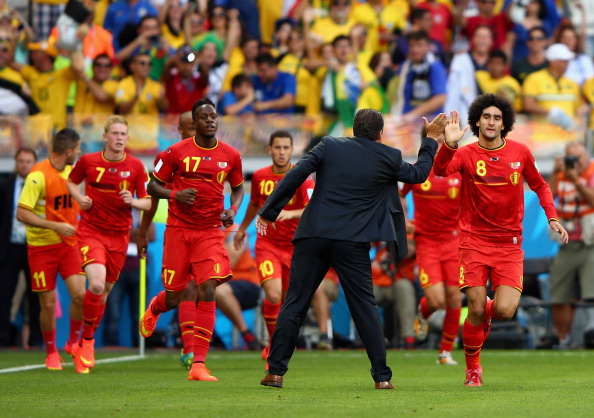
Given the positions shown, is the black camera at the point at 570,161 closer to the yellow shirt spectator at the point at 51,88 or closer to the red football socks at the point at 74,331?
the red football socks at the point at 74,331

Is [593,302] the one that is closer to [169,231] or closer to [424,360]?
[424,360]

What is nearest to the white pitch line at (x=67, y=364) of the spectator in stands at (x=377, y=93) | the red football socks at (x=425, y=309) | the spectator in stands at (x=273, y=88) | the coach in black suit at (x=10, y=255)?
the coach in black suit at (x=10, y=255)

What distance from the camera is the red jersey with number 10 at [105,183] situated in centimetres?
1383

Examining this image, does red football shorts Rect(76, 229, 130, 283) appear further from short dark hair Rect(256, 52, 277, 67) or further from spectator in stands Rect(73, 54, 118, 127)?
short dark hair Rect(256, 52, 277, 67)

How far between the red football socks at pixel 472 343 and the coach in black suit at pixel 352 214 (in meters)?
1.01

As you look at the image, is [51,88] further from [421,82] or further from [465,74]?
[465,74]

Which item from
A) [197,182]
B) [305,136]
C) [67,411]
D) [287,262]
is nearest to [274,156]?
[287,262]

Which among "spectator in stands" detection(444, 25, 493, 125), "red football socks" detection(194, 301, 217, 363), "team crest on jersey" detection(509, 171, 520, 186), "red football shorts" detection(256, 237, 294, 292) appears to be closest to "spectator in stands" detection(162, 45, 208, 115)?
"spectator in stands" detection(444, 25, 493, 125)

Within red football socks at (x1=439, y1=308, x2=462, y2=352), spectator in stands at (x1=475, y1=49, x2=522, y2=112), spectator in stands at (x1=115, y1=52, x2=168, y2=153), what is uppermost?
spectator in stands at (x1=475, y1=49, x2=522, y2=112)

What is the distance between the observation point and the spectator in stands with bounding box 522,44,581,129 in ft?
65.9

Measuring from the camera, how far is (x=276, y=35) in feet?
74.6

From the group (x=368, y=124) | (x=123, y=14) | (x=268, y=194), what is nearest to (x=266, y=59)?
(x=123, y=14)

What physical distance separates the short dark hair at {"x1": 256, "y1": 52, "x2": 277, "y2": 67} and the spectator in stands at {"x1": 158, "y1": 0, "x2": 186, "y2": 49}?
1.74 meters

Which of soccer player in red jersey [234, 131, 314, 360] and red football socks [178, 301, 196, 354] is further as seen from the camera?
soccer player in red jersey [234, 131, 314, 360]
